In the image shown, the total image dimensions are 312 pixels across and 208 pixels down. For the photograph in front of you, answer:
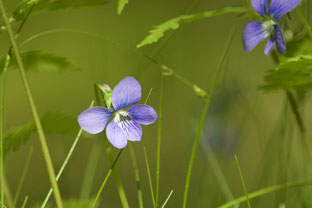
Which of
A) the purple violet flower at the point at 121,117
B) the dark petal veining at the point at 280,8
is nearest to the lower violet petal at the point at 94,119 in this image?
the purple violet flower at the point at 121,117

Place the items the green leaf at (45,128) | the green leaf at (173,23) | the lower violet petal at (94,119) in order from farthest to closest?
the green leaf at (45,128), the green leaf at (173,23), the lower violet petal at (94,119)

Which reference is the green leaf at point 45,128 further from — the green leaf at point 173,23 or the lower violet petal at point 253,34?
the lower violet petal at point 253,34

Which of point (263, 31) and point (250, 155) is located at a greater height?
point (263, 31)

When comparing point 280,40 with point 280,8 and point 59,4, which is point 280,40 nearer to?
point 280,8

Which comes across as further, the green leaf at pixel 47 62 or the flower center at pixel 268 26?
the green leaf at pixel 47 62

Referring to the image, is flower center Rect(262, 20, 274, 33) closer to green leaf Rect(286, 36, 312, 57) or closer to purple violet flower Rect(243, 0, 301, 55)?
purple violet flower Rect(243, 0, 301, 55)

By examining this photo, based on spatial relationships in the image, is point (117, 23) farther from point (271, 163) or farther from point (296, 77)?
point (296, 77)

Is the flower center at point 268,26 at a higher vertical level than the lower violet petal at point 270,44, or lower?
higher

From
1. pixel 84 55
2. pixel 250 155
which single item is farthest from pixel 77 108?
pixel 250 155
